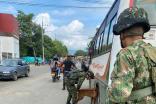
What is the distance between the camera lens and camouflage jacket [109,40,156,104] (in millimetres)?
3176

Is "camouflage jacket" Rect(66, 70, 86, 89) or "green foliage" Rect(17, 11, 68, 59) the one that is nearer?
"camouflage jacket" Rect(66, 70, 86, 89)

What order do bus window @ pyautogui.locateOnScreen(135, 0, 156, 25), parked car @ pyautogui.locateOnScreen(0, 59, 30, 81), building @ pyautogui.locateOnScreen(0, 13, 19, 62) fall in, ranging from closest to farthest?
bus window @ pyautogui.locateOnScreen(135, 0, 156, 25) → parked car @ pyautogui.locateOnScreen(0, 59, 30, 81) → building @ pyautogui.locateOnScreen(0, 13, 19, 62)

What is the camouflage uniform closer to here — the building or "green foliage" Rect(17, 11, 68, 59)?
the building

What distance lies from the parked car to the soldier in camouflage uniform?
2243cm

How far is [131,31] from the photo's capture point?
338cm

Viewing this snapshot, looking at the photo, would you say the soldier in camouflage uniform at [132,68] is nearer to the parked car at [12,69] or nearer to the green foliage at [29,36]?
the parked car at [12,69]

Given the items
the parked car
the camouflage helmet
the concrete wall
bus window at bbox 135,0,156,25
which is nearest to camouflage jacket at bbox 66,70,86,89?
bus window at bbox 135,0,156,25

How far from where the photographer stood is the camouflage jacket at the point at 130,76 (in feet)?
10.4

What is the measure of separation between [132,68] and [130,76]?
70 millimetres

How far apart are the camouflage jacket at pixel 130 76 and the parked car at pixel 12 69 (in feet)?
73.9

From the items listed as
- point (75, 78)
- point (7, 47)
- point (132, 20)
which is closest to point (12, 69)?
point (75, 78)

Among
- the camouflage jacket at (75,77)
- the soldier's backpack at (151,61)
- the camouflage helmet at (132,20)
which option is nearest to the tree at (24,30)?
the camouflage jacket at (75,77)

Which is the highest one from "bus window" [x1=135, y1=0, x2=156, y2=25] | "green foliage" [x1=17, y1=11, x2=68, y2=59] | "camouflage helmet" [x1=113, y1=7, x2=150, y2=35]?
"green foliage" [x1=17, y1=11, x2=68, y2=59]

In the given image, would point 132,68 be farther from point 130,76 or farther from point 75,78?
point 75,78
